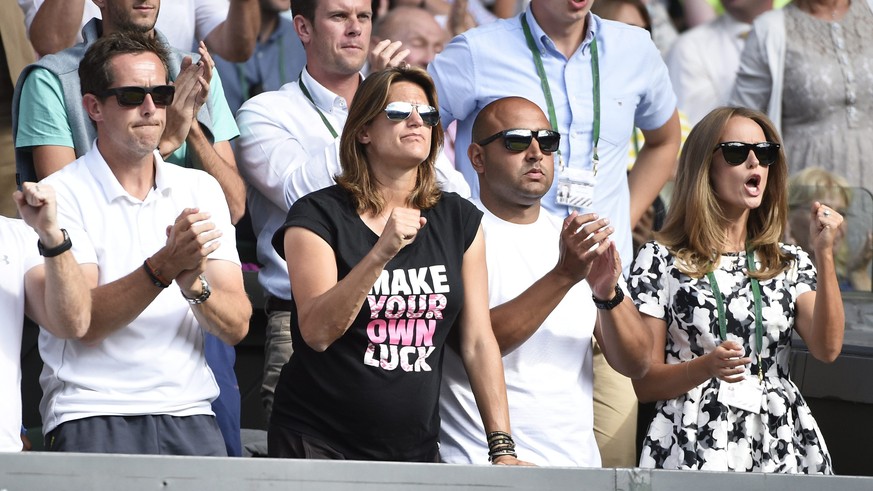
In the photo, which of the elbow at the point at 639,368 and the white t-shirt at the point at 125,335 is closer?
the white t-shirt at the point at 125,335

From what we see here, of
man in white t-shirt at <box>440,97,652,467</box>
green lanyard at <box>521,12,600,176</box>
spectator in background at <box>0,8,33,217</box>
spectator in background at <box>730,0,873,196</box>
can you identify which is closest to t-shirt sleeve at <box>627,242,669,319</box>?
man in white t-shirt at <box>440,97,652,467</box>

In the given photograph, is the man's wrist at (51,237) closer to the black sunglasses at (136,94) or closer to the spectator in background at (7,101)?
the black sunglasses at (136,94)

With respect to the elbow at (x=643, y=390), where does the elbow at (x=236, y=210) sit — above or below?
above

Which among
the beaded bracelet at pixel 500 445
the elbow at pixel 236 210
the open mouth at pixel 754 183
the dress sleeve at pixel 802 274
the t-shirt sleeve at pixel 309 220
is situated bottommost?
the beaded bracelet at pixel 500 445

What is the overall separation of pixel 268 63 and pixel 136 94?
255 centimetres

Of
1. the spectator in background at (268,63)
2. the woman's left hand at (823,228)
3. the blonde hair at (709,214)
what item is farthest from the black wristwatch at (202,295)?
the spectator in background at (268,63)

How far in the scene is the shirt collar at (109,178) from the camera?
351cm

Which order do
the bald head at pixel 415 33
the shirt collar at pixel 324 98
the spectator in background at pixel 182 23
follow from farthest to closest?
the bald head at pixel 415 33 → the spectator in background at pixel 182 23 → the shirt collar at pixel 324 98

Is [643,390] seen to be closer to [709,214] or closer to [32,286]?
[709,214]

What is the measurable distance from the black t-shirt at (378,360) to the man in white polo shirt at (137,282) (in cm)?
23

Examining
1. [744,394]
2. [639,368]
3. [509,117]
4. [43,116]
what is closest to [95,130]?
[43,116]

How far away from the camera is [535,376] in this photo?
3.75 metres

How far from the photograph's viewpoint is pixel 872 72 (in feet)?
21.9

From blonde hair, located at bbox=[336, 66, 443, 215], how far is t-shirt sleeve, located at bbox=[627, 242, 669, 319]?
75 cm
